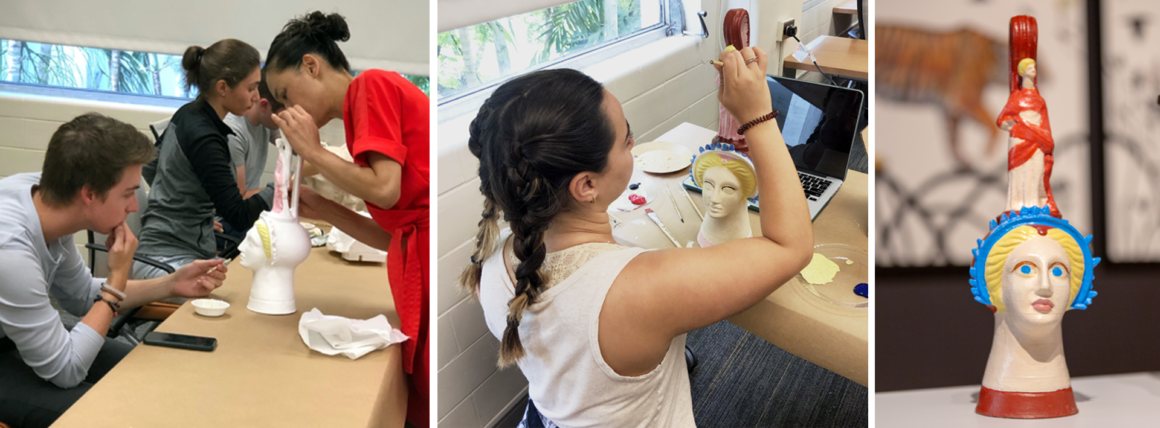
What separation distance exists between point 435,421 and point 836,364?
0.67 metres

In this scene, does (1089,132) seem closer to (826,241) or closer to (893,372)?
(893,372)

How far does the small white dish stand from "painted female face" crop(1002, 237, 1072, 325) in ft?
5.57

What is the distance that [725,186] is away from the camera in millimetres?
1147

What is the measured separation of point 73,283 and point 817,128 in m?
1.93

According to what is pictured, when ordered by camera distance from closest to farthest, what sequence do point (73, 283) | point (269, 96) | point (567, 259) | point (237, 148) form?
point (567, 259) → point (269, 96) → point (73, 283) → point (237, 148)

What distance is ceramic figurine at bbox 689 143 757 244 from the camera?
1.14 m

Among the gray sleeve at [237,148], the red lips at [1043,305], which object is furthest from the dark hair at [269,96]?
the red lips at [1043,305]

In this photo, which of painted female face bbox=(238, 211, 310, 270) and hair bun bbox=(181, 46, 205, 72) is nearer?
painted female face bbox=(238, 211, 310, 270)

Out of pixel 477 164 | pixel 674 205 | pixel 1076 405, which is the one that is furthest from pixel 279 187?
pixel 1076 405

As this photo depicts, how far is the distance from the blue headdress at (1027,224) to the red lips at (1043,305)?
7 cm

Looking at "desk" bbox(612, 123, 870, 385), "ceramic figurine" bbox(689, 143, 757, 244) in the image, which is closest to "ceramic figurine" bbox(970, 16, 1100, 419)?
"desk" bbox(612, 123, 870, 385)

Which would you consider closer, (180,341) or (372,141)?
(372,141)

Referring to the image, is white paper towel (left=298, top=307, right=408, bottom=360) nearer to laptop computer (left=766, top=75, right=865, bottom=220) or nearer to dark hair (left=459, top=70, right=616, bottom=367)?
dark hair (left=459, top=70, right=616, bottom=367)

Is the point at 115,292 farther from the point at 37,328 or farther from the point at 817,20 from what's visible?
the point at 817,20
